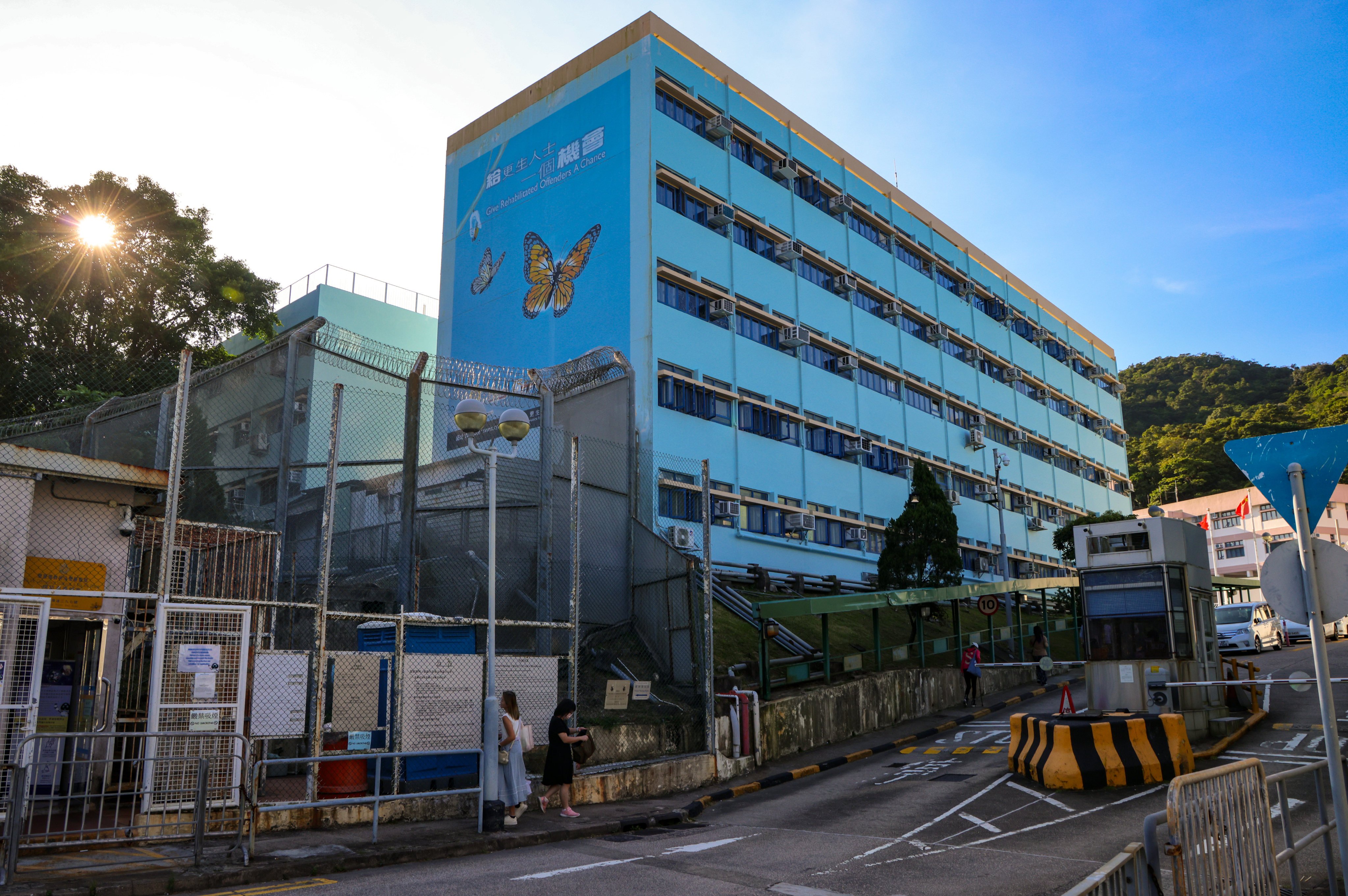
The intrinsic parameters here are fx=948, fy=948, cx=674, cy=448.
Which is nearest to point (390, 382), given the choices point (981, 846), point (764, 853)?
point (764, 853)

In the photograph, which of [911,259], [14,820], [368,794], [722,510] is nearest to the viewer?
[14,820]

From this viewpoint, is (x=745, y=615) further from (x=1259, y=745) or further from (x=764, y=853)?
(x=764, y=853)

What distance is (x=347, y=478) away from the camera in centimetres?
1528

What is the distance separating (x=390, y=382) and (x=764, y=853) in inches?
356

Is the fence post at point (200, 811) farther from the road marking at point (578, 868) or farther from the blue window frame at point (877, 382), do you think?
the blue window frame at point (877, 382)

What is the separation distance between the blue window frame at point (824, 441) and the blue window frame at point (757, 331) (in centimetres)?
366

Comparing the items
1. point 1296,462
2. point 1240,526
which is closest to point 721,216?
point 1296,462

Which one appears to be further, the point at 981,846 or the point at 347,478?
the point at 347,478

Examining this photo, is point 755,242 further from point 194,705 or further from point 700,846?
point 194,705

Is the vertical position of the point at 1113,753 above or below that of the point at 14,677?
below

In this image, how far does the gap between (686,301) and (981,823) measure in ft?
78.4

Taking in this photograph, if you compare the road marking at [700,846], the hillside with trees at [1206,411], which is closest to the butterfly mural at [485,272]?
the road marking at [700,846]

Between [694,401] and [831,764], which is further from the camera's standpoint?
[694,401]

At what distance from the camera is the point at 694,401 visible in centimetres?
3167
